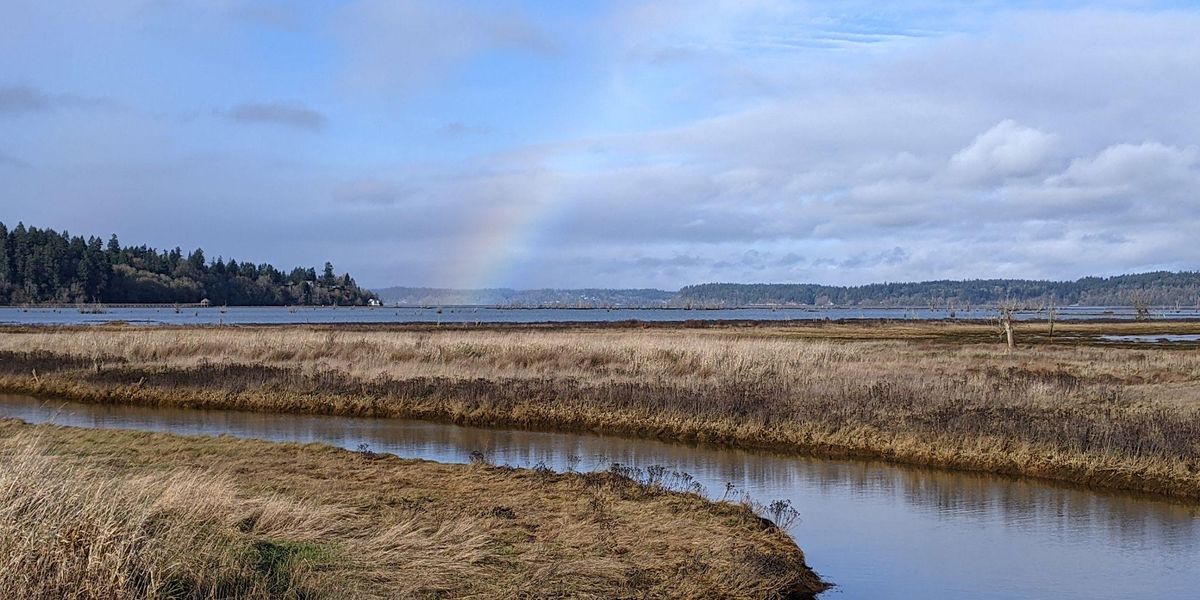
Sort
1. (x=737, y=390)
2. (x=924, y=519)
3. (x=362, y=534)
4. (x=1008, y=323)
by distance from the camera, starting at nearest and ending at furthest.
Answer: (x=362, y=534)
(x=924, y=519)
(x=737, y=390)
(x=1008, y=323)

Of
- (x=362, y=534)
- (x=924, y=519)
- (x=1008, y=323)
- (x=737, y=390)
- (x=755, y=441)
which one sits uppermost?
(x=1008, y=323)

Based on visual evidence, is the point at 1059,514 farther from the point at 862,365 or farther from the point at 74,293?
the point at 74,293

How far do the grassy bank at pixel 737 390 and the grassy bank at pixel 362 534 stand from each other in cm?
804

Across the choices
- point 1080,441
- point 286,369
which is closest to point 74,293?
point 286,369

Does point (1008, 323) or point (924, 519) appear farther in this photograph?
point (1008, 323)

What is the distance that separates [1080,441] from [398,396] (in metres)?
18.6

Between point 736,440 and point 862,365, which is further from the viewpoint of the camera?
point 862,365

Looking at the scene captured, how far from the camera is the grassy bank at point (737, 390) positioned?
802 inches

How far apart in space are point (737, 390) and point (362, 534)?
56.6ft

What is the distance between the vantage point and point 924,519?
1633 cm

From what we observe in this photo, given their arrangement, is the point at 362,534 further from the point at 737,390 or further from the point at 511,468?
the point at 737,390

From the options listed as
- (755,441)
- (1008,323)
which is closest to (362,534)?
(755,441)

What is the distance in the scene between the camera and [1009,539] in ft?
49.5

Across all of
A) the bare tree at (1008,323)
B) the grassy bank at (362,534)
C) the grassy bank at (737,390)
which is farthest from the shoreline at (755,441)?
the bare tree at (1008,323)
